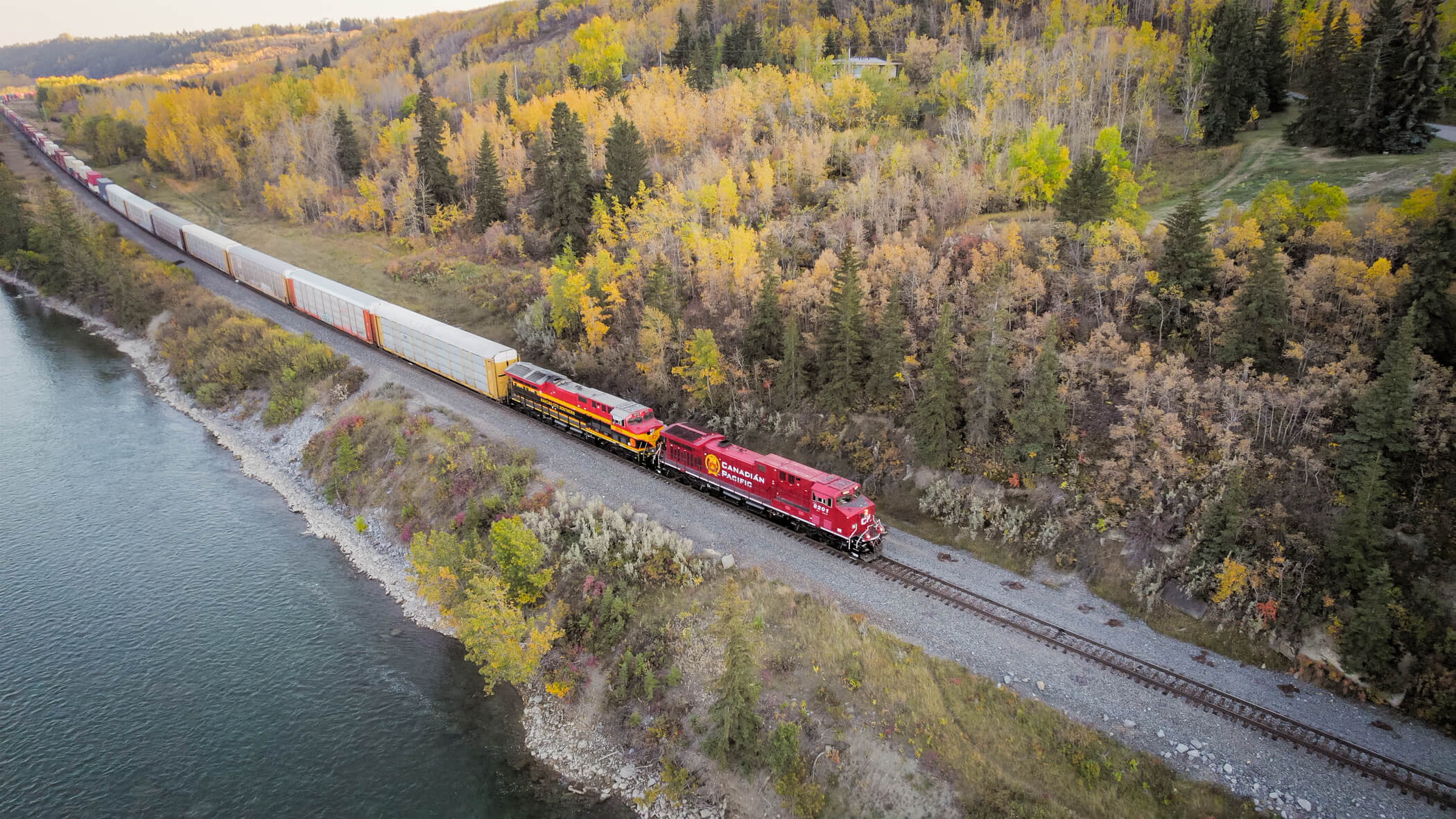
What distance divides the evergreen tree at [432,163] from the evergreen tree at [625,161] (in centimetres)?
2559

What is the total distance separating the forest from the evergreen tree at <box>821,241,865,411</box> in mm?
226

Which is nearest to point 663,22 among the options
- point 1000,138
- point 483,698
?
point 1000,138

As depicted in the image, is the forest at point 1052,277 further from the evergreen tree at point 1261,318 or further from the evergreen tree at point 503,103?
the evergreen tree at point 503,103

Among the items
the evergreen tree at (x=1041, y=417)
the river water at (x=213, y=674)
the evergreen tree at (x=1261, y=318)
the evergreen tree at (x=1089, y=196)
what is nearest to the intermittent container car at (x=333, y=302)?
the river water at (x=213, y=674)


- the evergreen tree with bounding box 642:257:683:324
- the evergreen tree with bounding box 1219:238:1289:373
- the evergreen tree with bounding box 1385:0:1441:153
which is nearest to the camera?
the evergreen tree with bounding box 1219:238:1289:373

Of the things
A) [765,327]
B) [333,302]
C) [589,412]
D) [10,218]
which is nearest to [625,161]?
[333,302]

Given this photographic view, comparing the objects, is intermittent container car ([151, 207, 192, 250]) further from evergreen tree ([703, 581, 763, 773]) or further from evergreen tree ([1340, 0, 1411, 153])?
evergreen tree ([1340, 0, 1411, 153])

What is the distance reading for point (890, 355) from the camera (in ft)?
122

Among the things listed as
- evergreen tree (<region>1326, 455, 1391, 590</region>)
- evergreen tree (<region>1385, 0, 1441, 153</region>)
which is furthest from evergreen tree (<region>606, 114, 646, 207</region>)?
evergreen tree (<region>1326, 455, 1391, 590</region>)

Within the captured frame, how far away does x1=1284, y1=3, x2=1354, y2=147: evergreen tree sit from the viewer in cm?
4647

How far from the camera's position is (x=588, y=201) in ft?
218

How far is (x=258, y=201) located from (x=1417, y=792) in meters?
118

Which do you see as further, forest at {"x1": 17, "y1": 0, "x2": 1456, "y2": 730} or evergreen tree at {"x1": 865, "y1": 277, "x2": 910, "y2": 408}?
evergreen tree at {"x1": 865, "y1": 277, "x2": 910, "y2": 408}

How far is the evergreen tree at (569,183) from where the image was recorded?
65000 mm
